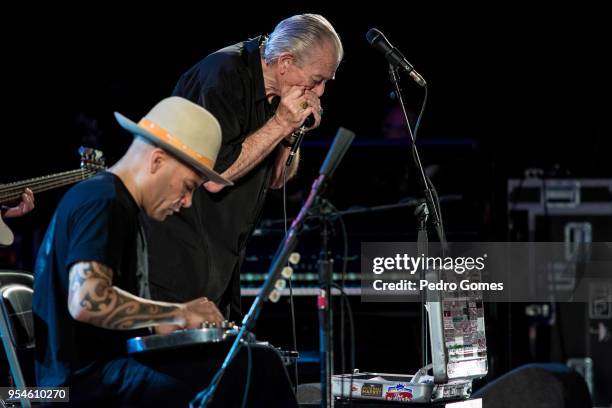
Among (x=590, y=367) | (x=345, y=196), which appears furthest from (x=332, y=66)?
(x=590, y=367)

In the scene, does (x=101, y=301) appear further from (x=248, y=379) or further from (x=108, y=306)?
(x=248, y=379)

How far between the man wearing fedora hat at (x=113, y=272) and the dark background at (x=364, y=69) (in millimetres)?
4475

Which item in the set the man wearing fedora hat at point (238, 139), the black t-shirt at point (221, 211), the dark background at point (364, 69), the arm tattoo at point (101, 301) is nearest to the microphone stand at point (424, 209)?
the man wearing fedora hat at point (238, 139)

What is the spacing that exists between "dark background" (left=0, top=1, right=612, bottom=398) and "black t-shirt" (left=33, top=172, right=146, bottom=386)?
454 cm

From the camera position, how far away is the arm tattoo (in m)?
2.59

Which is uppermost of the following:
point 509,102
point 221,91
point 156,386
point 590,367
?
point 509,102

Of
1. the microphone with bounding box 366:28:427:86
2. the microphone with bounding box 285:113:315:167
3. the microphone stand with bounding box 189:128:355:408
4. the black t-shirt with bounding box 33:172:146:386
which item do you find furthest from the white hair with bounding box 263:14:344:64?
the black t-shirt with bounding box 33:172:146:386

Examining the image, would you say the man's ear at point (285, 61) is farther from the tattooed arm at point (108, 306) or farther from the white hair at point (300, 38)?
the tattooed arm at point (108, 306)

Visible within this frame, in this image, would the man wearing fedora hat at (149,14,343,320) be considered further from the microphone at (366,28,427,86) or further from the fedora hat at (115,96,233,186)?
the fedora hat at (115,96,233,186)

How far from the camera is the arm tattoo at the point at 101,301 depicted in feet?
Answer: 8.50

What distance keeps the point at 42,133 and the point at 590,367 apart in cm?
467

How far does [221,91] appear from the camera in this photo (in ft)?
12.5

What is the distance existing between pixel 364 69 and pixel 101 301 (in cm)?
A: 587

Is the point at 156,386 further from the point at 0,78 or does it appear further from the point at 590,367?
the point at 0,78
